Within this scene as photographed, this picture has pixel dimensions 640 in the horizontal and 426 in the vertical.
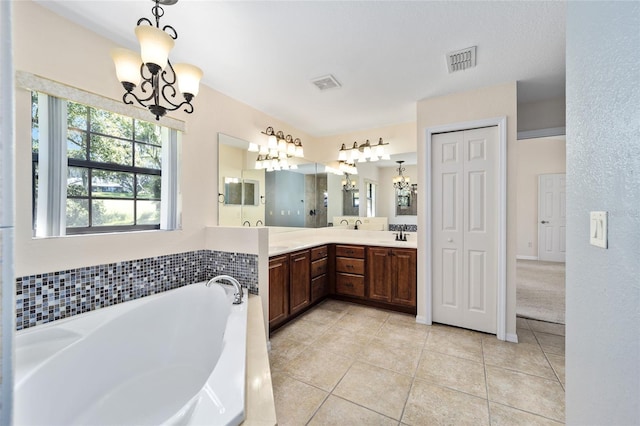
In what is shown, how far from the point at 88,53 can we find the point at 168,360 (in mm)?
2192

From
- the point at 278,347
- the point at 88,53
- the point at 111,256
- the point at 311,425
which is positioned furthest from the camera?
the point at 278,347

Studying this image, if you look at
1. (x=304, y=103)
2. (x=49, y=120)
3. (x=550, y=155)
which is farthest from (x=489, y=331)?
(x=550, y=155)

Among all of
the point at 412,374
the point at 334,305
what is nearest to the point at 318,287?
the point at 334,305

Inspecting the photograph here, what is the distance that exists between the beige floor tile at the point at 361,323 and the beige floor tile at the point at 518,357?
3.29 ft

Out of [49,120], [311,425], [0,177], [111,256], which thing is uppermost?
[49,120]

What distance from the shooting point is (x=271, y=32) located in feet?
6.00

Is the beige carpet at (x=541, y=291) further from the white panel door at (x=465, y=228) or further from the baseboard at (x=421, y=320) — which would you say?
the baseboard at (x=421, y=320)

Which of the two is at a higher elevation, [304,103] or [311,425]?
[304,103]

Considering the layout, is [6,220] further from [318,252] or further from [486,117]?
[486,117]

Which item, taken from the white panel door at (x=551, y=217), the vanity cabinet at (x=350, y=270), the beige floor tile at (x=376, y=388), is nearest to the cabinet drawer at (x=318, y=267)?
the vanity cabinet at (x=350, y=270)

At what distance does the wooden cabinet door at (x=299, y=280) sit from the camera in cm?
290

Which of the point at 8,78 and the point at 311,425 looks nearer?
the point at 8,78

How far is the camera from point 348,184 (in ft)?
13.4

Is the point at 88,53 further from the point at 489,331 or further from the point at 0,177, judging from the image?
the point at 489,331
